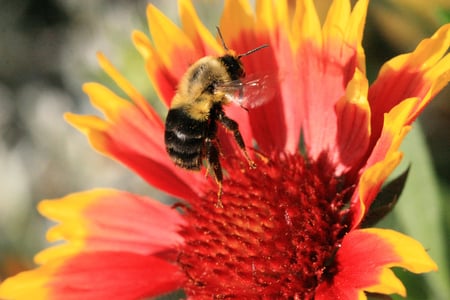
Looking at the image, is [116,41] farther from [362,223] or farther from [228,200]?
[362,223]

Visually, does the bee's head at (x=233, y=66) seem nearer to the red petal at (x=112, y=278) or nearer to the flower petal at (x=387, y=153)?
the flower petal at (x=387, y=153)

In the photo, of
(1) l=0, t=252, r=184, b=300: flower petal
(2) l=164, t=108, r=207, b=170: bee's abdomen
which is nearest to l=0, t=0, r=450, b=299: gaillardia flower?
(1) l=0, t=252, r=184, b=300: flower petal

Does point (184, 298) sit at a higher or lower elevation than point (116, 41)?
lower

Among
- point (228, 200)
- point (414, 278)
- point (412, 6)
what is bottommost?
point (414, 278)

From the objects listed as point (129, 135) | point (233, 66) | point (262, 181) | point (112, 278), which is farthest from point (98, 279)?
point (233, 66)

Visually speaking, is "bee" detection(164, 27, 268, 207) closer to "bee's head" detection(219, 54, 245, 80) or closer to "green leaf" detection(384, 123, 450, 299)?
"bee's head" detection(219, 54, 245, 80)

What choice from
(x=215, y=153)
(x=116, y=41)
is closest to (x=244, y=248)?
(x=215, y=153)

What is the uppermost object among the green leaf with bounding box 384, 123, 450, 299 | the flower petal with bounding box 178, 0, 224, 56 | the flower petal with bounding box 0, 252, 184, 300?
the flower petal with bounding box 178, 0, 224, 56

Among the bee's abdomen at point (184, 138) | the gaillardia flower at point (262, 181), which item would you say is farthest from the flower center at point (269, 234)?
the bee's abdomen at point (184, 138)
